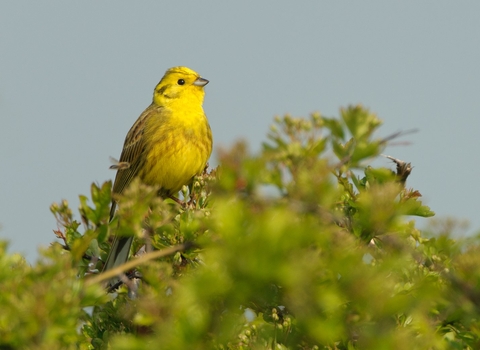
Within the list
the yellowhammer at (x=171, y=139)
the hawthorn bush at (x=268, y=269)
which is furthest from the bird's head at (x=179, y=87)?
the hawthorn bush at (x=268, y=269)

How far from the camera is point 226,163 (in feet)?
4.95

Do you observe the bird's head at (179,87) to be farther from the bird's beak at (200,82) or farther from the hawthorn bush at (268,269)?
the hawthorn bush at (268,269)

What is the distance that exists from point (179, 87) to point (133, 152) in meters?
0.79

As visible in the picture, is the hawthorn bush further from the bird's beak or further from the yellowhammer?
the bird's beak

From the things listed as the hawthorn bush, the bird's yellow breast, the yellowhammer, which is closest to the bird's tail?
the yellowhammer

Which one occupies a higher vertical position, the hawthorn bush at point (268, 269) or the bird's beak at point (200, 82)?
the bird's beak at point (200, 82)

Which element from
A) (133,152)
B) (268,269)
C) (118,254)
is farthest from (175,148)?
(268,269)

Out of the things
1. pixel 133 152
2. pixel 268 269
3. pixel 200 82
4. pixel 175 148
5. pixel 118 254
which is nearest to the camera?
pixel 268 269

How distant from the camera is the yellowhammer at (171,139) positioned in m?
6.03

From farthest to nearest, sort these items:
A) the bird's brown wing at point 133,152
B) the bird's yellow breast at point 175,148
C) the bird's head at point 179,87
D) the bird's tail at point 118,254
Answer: the bird's head at point 179,87 < the bird's brown wing at point 133,152 < the bird's yellow breast at point 175,148 < the bird's tail at point 118,254

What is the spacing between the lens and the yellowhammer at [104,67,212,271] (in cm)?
603

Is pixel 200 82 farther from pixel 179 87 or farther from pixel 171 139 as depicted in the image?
pixel 171 139

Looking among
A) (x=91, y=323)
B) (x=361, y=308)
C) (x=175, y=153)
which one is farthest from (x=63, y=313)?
(x=175, y=153)

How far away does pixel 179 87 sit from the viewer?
684 centimetres
